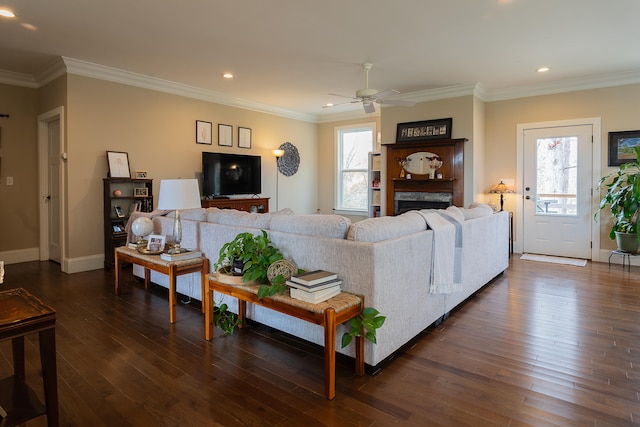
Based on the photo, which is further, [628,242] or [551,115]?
[551,115]

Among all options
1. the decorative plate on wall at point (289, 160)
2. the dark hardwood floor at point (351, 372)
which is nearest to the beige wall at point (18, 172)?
the dark hardwood floor at point (351, 372)

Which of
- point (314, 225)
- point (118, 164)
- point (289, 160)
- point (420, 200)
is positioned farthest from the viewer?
point (289, 160)

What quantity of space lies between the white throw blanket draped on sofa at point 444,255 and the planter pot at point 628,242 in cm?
339

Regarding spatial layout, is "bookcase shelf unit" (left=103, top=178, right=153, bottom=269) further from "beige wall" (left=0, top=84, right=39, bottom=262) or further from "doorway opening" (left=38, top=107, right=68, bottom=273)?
"beige wall" (left=0, top=84, right=39, bottom=262)

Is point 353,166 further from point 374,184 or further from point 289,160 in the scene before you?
point 289,160

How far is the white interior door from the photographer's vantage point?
522 centimetres

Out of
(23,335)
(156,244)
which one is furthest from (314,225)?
(156,244)

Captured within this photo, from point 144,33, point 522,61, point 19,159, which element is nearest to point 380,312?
point 144,33

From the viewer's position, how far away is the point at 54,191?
533 centimetres

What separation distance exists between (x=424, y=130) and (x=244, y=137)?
325cm

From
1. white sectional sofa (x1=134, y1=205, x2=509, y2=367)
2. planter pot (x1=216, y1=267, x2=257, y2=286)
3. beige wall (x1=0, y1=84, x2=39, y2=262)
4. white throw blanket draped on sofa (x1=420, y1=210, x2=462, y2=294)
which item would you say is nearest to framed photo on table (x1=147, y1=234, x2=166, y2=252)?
white sectional sofa (x1=134, y1=205, x2=509, y2=367)

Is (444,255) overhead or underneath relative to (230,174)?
underneath

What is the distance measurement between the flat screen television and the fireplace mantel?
7.99 feet

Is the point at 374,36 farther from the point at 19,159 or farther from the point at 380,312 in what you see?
the point at 19,159
